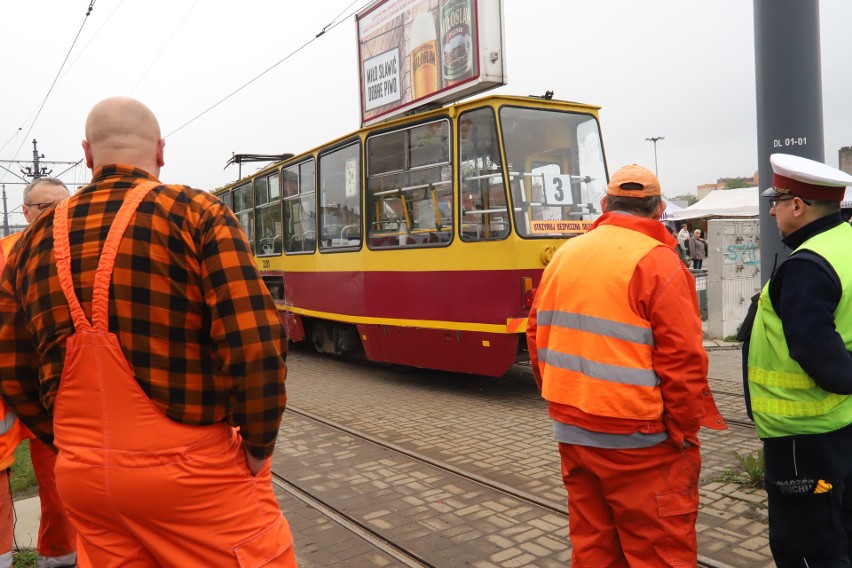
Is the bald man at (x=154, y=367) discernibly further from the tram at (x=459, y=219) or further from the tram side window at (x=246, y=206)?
the tram side window at (x=246, y=206)

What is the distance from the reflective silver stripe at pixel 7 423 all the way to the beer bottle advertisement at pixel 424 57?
8234mm

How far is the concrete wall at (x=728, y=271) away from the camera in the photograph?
1154 cm

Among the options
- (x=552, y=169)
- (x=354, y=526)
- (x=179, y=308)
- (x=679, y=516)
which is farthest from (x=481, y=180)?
(x=179, y=308)

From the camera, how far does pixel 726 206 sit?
2958 centimetres

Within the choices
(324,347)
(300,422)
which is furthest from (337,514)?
(324,347)

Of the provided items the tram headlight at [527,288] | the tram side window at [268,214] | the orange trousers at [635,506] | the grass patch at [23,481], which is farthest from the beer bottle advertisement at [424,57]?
the orange trousers at [635,506]

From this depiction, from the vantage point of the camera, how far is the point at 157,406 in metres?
1.78

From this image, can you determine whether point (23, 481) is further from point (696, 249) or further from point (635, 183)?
point (696, 249)

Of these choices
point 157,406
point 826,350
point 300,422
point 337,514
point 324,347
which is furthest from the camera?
point 324,347

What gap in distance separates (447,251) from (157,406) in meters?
5.94

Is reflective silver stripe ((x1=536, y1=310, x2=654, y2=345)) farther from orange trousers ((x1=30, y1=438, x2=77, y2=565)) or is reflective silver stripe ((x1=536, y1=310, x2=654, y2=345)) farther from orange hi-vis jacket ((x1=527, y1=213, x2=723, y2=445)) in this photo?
orange trousers ((x1=30, y1=438, x2=77, y2=565))

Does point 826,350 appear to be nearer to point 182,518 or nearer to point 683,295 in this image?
point 683,295

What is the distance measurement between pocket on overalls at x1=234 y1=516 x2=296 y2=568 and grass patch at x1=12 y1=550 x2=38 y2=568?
2.60 meters

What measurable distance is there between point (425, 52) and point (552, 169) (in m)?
3.99
